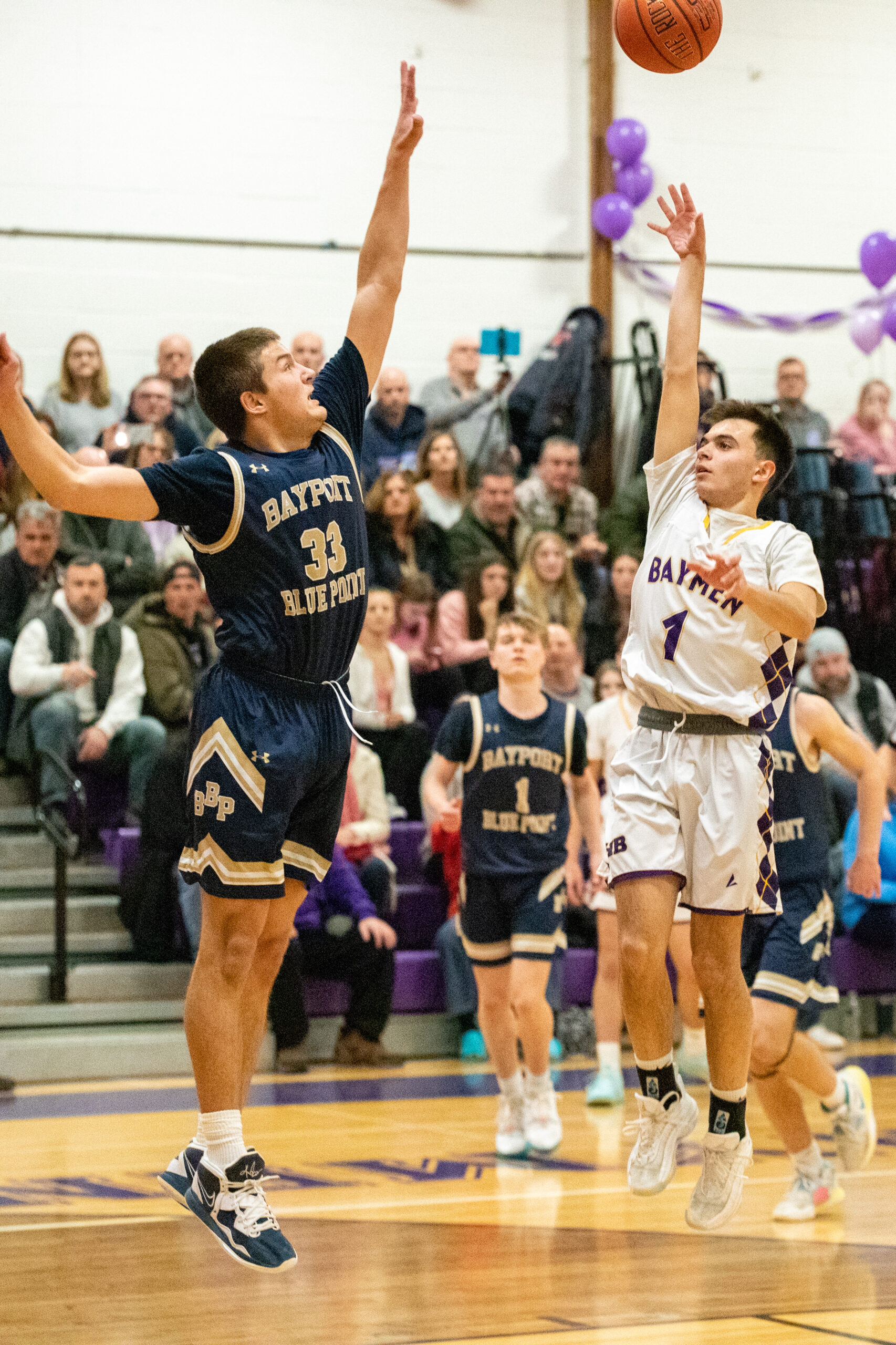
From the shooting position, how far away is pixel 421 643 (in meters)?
10.2

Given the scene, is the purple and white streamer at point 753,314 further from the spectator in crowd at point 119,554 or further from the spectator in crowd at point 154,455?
the spectator in crowd at point 119,554

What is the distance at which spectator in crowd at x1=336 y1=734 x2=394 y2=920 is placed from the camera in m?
8.91

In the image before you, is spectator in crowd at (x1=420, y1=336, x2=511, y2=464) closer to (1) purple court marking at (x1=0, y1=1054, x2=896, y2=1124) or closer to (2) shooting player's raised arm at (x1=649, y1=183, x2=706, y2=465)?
(1) purple court marking at (x1=0, y1=1054, x2=896, y2=1124)

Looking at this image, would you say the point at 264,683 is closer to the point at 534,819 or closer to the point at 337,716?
the point at 337,716

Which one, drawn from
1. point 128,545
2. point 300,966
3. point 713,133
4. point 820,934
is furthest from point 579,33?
point 820,934

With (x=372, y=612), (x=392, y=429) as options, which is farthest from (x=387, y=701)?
(x=392, y=429)

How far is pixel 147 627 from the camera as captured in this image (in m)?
9.42

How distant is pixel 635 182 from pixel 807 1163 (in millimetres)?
8448

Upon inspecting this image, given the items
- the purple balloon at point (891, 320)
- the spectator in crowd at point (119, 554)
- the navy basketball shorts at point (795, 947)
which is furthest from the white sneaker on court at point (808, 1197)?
the purple balloon at point (891, 320)

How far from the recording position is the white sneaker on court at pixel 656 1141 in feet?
14.0

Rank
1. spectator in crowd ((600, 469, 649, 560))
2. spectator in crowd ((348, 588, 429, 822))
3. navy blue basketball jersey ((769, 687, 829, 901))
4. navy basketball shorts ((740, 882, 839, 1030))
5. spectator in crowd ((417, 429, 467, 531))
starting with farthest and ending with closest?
spectator in crowd ((600, 469, 649, 560))
spectator in crowd ((417, 429, 467, 531))
spectator in crowd ((348, 588, 429, 822))
navy blue basketball jersey ((769, 687, 829, 901))
navy basketball shorts ((740, 882, 839, 1030))

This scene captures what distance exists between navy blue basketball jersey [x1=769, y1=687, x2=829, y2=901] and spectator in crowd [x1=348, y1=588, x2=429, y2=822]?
3.69 metres

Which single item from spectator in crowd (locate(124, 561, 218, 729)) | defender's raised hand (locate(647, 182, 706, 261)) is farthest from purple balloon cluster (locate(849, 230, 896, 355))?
defender's raised hand (locate(647, 182, 706, 261))

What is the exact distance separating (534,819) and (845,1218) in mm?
1952
